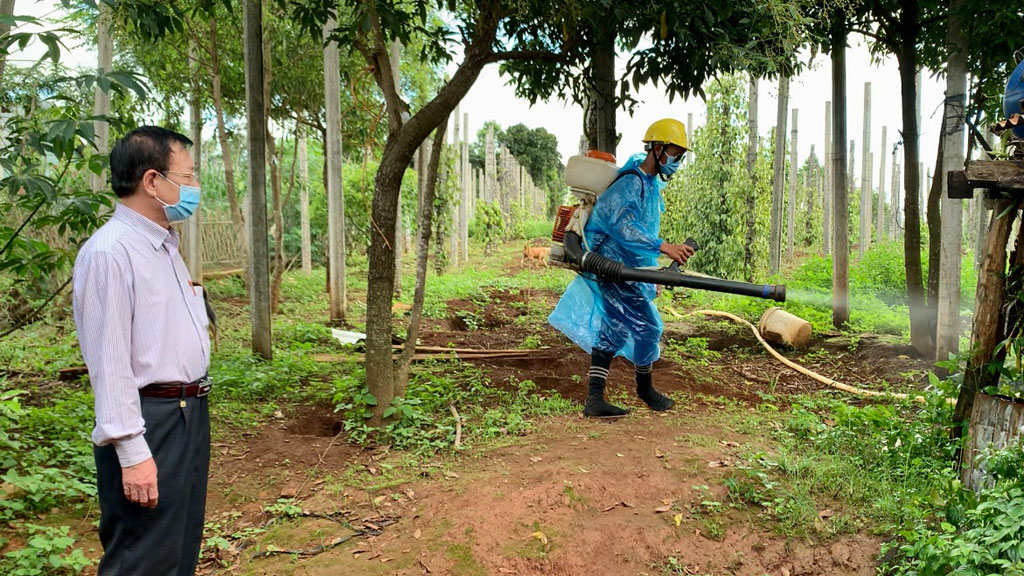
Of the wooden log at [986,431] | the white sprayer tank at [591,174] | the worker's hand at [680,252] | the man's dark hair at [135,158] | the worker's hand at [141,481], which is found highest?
the white sprayer tank at [591,174]

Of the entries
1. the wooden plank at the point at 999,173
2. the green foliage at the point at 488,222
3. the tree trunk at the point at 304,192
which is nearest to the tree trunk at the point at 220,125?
the tree trunk at the point at 304,192

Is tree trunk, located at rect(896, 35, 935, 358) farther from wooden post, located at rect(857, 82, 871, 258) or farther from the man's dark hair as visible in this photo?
wooden post, located at rect(857, 82, 871, 258)

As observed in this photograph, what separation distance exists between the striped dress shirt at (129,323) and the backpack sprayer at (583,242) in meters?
2.87

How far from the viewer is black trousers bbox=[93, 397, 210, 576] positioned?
1891mm

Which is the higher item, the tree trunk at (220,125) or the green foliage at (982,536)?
the tree trunk at (220,125)

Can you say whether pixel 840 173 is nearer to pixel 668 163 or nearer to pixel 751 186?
pixel 668 163

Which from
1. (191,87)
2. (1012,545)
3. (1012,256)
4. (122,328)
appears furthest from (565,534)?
(191,87)

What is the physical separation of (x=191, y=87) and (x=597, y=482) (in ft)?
26.2

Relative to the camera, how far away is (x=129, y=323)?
72.3 inches

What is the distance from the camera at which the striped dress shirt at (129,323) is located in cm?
178

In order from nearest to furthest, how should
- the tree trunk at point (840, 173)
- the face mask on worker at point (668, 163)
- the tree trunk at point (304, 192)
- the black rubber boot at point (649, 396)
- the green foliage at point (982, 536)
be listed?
1. the green foliage at point (982, 536)
2. the face mask on worker at point (668, 163)
3. the black rubber boot at point (649, 396)
4. the tree trunk at point (840, 173)
5. the tree trunk at point (304, 192)

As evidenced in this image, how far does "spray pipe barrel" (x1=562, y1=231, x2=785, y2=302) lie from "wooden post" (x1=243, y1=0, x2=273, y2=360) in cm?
280

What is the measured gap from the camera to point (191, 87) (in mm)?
8773

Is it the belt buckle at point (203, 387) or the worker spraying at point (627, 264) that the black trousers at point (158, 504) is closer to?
the belt buckle at point (203, 387)
